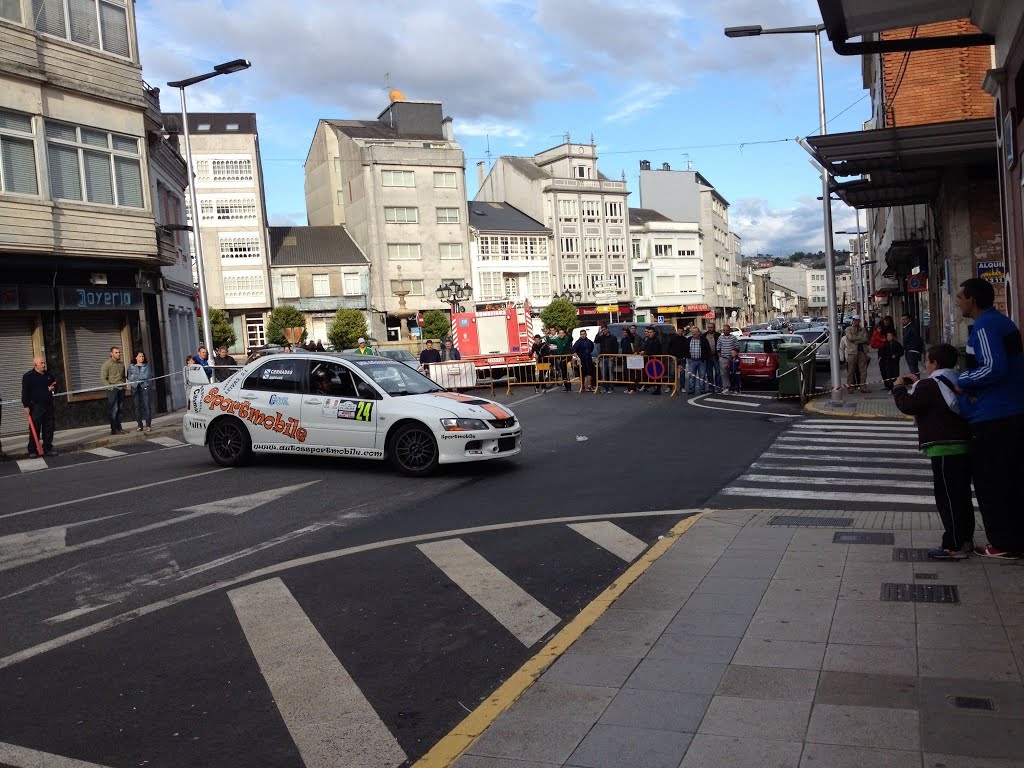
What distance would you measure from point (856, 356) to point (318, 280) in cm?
4880

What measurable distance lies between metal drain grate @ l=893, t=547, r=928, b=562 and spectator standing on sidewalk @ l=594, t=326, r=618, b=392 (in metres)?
19.4

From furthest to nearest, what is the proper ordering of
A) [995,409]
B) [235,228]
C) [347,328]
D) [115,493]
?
[235,228], [347,328], [115,493], [995,409]

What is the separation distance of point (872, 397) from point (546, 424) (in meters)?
8.24

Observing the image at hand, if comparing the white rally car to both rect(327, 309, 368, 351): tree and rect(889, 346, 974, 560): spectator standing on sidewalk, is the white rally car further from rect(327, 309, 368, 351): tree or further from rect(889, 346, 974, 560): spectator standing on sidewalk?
rect(327, 309, 368, 351): tree

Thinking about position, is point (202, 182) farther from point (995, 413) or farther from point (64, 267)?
point (995, 413)

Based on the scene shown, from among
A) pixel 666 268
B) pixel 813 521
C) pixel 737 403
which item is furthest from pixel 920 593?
pixel 666 268

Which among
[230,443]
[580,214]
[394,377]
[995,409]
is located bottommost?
[230,443]

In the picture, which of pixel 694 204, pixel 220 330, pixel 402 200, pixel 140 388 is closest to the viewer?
pixel 140 388

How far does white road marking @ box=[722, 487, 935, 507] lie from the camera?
384 inches

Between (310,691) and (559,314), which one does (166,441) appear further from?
(559,314)

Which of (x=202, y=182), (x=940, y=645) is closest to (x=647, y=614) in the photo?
(x=940, y=645)

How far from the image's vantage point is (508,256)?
A: 7538cm

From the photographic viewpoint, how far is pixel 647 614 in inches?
235

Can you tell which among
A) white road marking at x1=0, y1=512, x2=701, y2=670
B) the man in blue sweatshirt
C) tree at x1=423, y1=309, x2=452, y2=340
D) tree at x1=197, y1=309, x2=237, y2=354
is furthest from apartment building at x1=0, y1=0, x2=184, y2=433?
tree at x1=423, y1=309, x2=452, y2=340
